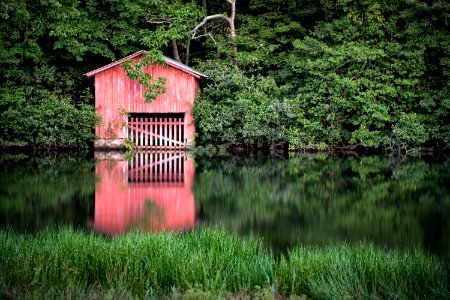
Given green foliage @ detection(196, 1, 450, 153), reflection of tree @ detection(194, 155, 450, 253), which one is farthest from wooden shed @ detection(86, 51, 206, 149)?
reflection of tree @ detection(194, 155, 450, 253)

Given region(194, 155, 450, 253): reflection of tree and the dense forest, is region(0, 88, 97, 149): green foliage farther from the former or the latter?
region(194, 155, 450, 253): reflection of tree

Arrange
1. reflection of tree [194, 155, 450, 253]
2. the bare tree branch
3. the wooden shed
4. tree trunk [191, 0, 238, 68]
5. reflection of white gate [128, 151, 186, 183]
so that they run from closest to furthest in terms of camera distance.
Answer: reflection of tree [194, 155, 450, 253] → reflection of white gate [128, 151, 186, 183] → the wooden shed → the bare tree branch → tree trunk [191, 0, 238, 68]

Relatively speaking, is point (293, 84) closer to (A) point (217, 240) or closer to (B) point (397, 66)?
(B) point (397, 66)

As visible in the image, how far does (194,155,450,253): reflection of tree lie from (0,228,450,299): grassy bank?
2.13 metres

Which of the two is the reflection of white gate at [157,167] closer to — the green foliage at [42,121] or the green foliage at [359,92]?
the green foliage at [359,92]

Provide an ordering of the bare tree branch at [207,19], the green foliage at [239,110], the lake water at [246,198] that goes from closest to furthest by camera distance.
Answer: the lake water at [246,198]
the green foliage at [239,110]
the bare tree branch at [207,19]

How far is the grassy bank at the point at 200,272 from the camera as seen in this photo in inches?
208

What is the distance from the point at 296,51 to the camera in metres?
28.7

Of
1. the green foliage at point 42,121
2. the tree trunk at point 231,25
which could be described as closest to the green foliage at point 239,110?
the tree trunk at point 231,25

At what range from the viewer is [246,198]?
41.0 feet

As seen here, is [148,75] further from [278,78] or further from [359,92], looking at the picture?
[359,92]

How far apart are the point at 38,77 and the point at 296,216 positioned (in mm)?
20139

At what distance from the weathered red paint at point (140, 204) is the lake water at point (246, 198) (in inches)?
0.8

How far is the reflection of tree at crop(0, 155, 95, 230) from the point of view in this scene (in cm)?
987
